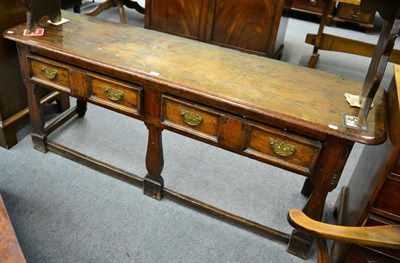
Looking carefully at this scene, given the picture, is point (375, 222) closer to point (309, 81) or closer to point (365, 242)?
point (365, 242)

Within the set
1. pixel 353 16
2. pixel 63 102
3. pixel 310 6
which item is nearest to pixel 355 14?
pixel 353 16

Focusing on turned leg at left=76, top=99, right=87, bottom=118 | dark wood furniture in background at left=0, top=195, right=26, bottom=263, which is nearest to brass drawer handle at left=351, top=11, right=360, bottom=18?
turned leg at left=76, top=99, right=87, bottom=118

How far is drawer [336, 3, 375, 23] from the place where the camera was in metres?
4.67

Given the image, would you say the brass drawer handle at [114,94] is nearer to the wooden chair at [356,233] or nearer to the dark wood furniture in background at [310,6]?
the wooden chair at [356,233]

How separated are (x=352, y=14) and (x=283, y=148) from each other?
4040 mm

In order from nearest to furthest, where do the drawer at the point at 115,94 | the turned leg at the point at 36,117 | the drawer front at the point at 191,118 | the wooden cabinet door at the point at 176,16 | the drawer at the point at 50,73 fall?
the drawer front at the point at 191,118, the drawer at the point at 115,94, the drawer at the point at 50,73, the turned leg at the point at 36,117, the wooden cabinet door at the point at 176,16

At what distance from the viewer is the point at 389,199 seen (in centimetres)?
132

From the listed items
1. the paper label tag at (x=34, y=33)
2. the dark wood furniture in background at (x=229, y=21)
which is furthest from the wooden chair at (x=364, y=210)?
the dark wood furniture in background at (x=229, y=21)

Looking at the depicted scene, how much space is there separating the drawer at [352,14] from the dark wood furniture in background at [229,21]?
177 cm

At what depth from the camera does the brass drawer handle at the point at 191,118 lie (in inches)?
60.4

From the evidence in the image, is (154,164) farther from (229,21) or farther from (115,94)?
(229,21)

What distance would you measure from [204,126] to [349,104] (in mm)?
614

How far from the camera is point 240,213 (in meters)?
1.94

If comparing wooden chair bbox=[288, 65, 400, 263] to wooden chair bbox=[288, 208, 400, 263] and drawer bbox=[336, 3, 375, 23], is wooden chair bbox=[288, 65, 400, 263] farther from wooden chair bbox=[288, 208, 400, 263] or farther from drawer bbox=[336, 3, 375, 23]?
drawer bbox=[336, 3, 375, 23]
